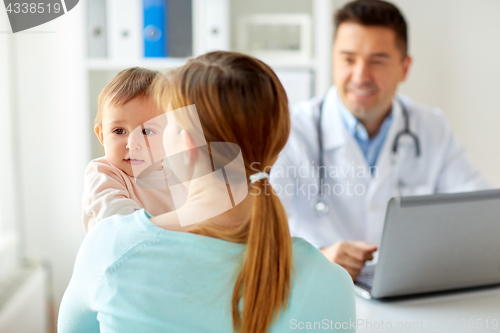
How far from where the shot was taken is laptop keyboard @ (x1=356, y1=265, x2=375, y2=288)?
97 centimetres

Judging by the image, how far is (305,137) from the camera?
1.63m

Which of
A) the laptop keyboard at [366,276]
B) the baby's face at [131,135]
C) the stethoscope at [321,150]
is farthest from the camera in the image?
the stethoscope at [321,150]

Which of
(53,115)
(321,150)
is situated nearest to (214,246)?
(321,150)

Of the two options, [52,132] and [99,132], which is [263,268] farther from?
[52,132]

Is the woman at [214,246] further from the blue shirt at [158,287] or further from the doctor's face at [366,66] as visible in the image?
the doctor's face at [366,66]

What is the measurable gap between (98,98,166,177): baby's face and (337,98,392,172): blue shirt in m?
1.25

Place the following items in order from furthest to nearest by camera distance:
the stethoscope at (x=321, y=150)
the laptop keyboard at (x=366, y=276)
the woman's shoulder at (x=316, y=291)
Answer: the stethoscope at (x=321, y=150) → the laptop keyboard at (x=366, y=276) → the woman's shoulder at (x=316, y=291)

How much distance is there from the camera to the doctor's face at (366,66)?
156 cm

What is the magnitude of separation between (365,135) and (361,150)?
9cm

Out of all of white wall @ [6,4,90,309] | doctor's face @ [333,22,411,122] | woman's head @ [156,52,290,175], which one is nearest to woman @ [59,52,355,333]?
woman's head @ [156,52,290,175]

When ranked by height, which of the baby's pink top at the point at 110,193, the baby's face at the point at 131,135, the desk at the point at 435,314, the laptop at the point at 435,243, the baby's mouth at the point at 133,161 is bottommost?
the desk at the point at 435,314

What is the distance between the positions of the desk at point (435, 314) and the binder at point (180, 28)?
4.30 ft

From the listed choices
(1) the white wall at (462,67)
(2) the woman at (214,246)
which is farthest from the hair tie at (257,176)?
(1) the white wall at (462,67)

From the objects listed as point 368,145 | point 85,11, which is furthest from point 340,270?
point 85,11
